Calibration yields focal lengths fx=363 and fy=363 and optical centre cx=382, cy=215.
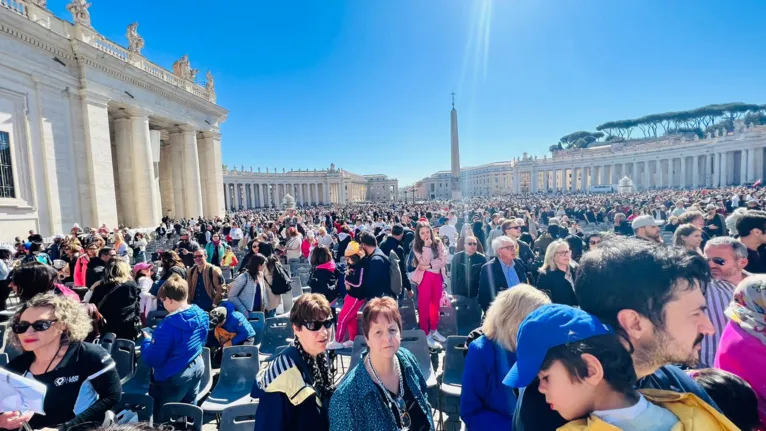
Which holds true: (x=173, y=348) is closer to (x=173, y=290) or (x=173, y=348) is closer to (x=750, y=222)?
(x=173, y=290)

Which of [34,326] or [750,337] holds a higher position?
[34,326]

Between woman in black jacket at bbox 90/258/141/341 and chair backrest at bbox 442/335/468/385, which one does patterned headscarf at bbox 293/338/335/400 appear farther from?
woman in black jacket at bbox 90/258/141/341

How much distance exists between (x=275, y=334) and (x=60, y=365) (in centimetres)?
301

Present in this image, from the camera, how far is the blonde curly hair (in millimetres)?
2379

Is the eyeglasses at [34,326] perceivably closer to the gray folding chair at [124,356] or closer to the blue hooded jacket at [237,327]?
the gray folding chair at [124,356]

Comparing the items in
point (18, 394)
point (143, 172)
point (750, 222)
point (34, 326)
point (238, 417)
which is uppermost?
point (143, 172)

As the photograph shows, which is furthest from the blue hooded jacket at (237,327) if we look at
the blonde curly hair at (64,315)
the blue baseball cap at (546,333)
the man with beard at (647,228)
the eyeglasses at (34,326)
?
the man with beard at (647,228)

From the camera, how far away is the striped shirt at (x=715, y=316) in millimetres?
2707

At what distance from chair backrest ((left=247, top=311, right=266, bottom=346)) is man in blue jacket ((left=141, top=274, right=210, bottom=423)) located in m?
1.59

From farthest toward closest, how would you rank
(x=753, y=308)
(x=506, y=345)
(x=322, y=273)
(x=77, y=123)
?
(x=77, y=123)
(x=322, y=273)
(x=506, y=345)
(x=753, y=308)

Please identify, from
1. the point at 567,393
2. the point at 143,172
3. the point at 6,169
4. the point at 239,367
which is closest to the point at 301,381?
the point at 567,393

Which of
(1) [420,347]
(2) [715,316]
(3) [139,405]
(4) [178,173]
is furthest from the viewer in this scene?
(4) [178,173]

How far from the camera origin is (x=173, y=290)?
11.1 ft

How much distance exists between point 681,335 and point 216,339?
4.73m
